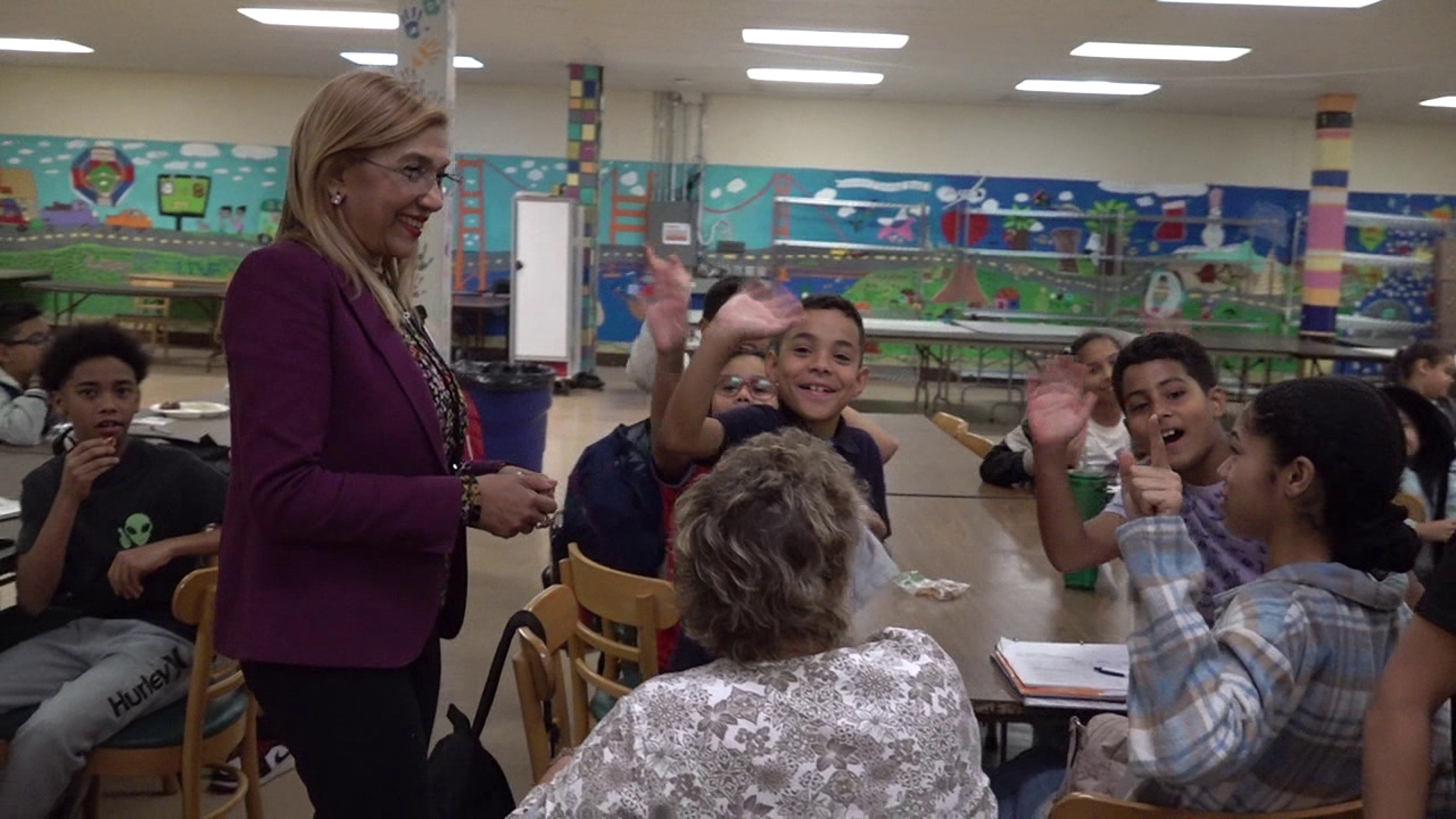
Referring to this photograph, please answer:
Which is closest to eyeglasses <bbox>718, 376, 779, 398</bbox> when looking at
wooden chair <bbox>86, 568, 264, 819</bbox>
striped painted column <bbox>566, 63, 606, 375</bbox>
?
wooden chair <bbox>86, 568, 264, 819</bbox>

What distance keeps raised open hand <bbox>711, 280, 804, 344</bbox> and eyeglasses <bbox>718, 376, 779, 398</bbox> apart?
102 cm

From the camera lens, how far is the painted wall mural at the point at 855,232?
527 inches

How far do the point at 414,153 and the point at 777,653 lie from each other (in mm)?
812

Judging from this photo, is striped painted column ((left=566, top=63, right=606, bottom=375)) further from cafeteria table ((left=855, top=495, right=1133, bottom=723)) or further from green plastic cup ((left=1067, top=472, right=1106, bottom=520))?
green plastic cup ((left=1067, top=472, right=1106, bottom=520))

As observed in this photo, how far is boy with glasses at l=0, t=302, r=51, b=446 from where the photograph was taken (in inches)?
151

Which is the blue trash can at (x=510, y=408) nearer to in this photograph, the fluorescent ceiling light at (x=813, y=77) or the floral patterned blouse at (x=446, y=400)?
the floral patterned blouse at (x=446, y=400)

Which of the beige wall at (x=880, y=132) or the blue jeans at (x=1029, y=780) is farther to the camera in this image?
the beige wall at (x=880, y=132)

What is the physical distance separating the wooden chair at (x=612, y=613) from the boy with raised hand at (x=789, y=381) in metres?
0.25

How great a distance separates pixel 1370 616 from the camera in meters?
1.61

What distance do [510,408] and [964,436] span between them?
8.25 ft

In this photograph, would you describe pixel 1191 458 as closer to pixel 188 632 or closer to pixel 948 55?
pixel 188 632

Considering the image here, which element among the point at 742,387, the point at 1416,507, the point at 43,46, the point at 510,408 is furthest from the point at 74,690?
the point at 43,46

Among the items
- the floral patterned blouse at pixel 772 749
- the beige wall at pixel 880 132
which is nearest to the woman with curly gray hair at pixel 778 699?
the floral patterned blouse at pixel 772 749

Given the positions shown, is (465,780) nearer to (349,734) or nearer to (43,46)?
(349,734)
